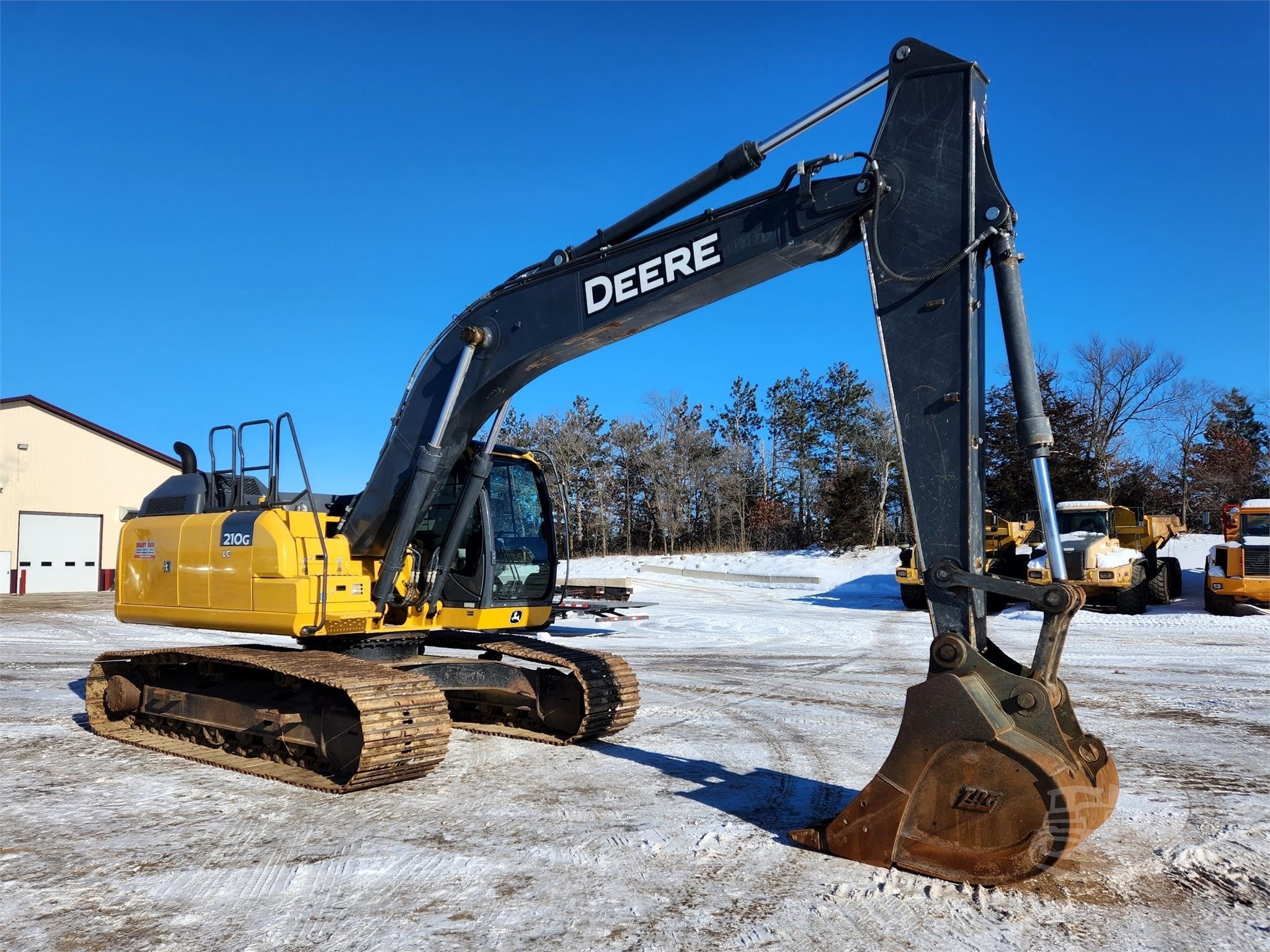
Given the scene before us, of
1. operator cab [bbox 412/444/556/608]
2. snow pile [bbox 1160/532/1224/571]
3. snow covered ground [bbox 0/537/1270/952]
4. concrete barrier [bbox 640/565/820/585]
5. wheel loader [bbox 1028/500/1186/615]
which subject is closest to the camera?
snow covered ground [bbox 0/537/1270/952]

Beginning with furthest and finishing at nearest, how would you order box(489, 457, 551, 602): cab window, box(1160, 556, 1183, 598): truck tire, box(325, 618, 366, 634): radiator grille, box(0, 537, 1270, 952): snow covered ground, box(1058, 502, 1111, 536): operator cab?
1. box(1160, 556, 1183, 598): truck tire
2. box(1058, 502, 1111, 536): operator cab
3. box(489, 457, 551, 602): cab window
4. box(325, 618, 366, 634): radiator grille
5. box(0, 537, 1270, 952): snow covered ground

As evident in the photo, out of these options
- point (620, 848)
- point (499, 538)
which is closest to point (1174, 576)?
point (499, 538)

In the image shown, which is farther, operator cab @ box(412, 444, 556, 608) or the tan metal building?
the tan metal building

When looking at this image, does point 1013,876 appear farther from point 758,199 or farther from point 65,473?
point 65,473

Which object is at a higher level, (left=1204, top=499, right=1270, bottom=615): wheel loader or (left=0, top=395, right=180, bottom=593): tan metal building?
(left=0, top=395, right=180, bottom=593): tan metal building

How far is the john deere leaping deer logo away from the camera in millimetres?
3873

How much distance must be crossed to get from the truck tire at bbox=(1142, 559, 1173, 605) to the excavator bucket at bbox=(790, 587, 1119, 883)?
60.7 ft

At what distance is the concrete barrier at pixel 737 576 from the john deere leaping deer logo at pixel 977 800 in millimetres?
29417

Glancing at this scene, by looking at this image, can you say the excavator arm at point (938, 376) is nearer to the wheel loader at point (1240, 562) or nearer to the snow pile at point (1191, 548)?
the wheel loader at point (1240, 562)

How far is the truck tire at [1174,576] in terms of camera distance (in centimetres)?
2170

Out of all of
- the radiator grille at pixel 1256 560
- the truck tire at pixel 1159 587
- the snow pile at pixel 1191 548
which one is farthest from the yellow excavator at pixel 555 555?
the snow pile at pixel 1191 548

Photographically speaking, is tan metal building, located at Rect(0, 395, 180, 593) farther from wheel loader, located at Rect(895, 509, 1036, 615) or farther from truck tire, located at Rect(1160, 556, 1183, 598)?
truck tire, located at Rect(1160, 556, 1183, 598)

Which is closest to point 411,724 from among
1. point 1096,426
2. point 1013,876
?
point 1013,876

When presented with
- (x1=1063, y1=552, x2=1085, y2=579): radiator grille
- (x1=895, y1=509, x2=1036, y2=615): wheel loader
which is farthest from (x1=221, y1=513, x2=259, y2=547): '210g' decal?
(x1=1063, y1=552, x2=1085, y2=579): radiator grille
